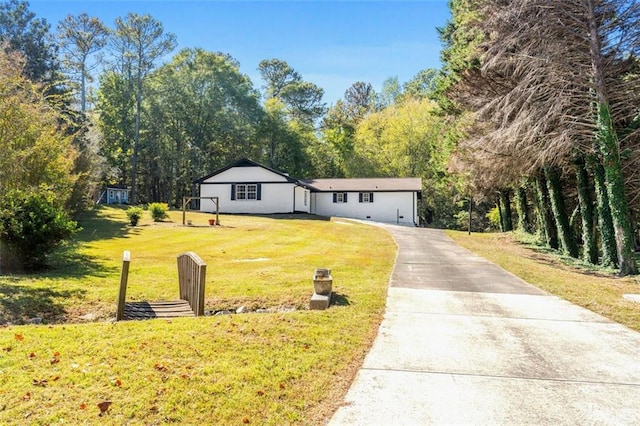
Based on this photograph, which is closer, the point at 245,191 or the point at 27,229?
the point at 27,229

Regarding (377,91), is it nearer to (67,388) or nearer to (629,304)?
(629,304)

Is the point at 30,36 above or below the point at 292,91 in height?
below

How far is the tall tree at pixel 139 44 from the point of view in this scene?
3834 cm

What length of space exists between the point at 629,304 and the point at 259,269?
866 cm

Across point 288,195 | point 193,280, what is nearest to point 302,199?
point 288,195

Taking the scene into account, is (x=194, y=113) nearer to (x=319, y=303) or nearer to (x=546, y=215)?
(x=546, y=215)

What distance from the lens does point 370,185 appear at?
1371 inches

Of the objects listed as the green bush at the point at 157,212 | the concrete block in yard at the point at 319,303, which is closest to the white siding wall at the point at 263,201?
the green bush at the point at 157,212

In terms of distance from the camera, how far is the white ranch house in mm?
33094

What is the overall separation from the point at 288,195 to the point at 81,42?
2604 centimetres

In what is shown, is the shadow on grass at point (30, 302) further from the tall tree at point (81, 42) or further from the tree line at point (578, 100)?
the tall tree at point (81, 42)

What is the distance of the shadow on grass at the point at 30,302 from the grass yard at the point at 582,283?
32.5 ft

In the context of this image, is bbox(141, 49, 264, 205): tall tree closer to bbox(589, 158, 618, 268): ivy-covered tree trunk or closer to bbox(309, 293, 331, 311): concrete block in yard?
bbox(589, 158, 618, 268): ivy-covered tree trunk

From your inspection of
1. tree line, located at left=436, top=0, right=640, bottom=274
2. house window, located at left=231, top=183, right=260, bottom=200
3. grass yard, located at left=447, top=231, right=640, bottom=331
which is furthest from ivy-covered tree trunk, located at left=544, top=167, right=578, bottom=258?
house window, located at left=231, top=183, right=260, bottom=200
